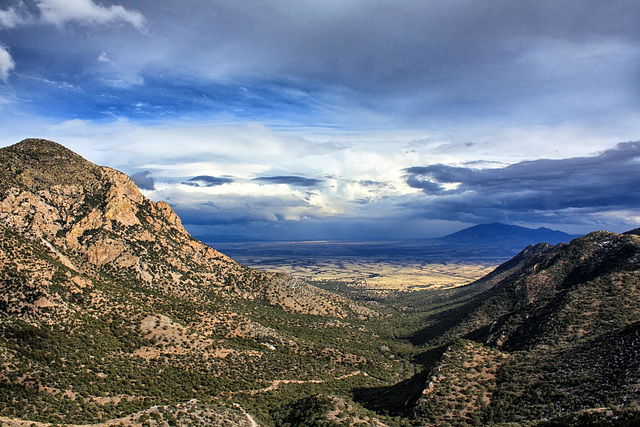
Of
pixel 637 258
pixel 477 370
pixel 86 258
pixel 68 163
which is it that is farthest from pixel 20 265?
pixel 637 258

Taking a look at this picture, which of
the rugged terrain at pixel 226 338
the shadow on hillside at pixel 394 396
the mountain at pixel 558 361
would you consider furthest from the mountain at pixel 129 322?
the mountain at pixel 558 361

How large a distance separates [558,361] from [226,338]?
176 feet

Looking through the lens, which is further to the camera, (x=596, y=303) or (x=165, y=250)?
(x=165, y=250)

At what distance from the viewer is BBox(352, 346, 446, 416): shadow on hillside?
48.9 meters

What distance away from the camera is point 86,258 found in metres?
71.9

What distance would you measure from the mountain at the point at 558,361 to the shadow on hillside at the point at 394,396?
2.75m

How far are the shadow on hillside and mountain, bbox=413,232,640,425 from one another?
2750 mm

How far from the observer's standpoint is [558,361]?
48.4 m

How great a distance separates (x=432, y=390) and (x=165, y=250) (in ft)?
226

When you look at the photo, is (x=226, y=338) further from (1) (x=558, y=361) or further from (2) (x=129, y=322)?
(1) (x=558, y=361)

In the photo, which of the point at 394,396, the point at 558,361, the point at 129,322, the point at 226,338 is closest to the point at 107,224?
the point at 129,322

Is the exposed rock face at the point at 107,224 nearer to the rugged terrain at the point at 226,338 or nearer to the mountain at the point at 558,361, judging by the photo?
the rugged terrain at the point at 226,338

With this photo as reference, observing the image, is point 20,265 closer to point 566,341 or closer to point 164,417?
point 164,417

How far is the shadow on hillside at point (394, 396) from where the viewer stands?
4888 cm
